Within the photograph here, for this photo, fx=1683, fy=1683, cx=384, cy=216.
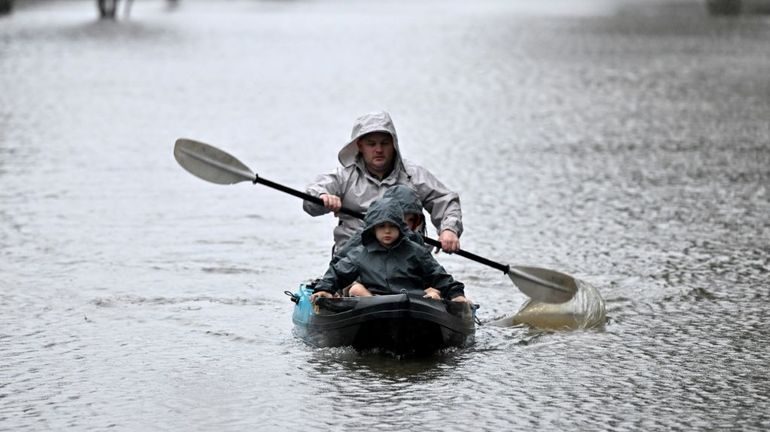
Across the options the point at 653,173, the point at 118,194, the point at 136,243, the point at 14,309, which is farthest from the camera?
the point at 653,173

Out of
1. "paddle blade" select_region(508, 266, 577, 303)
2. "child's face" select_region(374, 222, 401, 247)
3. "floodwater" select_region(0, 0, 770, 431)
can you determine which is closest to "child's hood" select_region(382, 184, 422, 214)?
"child's face" select_region(374, 222, 401, 247)

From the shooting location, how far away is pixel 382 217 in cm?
882

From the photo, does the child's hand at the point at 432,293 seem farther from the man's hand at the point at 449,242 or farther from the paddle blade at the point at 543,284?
the paddle blade at the point at 543,284

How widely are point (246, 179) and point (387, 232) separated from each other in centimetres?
161

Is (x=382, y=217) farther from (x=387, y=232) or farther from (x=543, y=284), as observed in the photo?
(x=543, y=284)

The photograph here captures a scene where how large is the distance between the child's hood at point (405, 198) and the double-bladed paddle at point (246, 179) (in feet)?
2.75

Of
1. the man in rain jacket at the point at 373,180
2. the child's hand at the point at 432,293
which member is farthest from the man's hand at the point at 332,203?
the child's hand at the point at 432,293

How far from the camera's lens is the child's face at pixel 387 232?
886cm

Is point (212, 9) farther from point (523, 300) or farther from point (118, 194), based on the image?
point (523, 300)

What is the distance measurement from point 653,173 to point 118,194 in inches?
205

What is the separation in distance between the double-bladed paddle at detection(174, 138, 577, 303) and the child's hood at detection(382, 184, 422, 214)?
839 millimetres

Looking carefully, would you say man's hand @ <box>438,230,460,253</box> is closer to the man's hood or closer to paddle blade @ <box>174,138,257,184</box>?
the man's hood

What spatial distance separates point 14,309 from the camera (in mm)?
10352

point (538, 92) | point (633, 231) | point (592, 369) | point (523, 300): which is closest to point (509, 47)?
point (538, 92)
